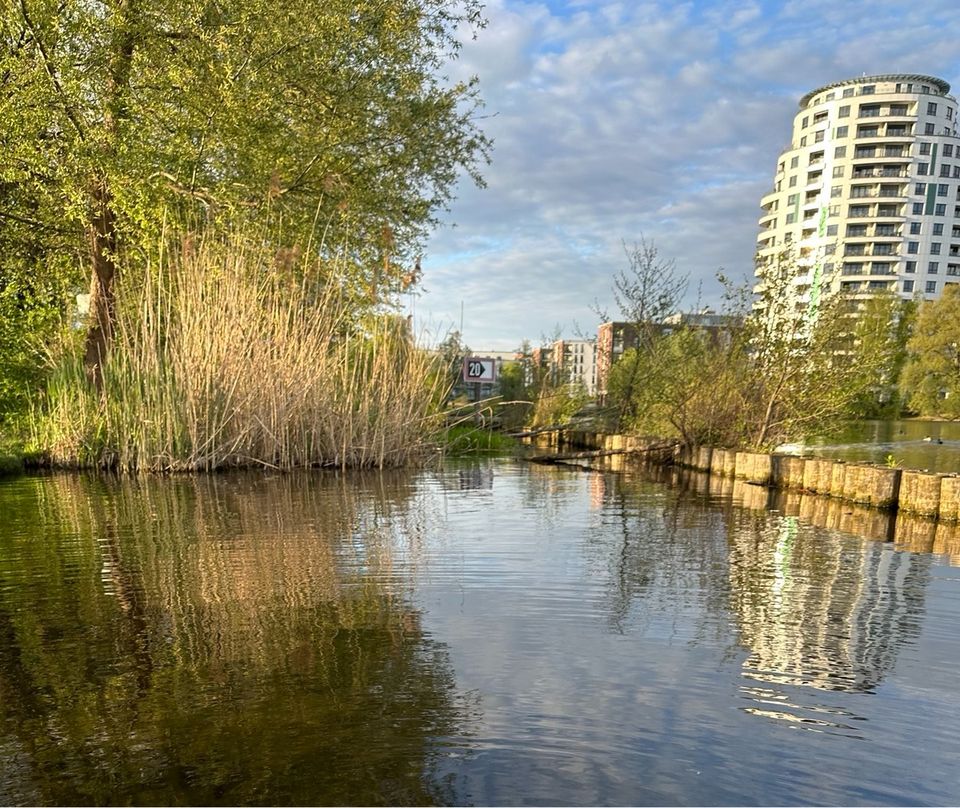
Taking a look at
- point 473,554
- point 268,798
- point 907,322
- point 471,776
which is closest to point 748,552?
point 473,554

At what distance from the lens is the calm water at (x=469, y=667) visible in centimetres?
162

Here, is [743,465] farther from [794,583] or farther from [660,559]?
[794,583]

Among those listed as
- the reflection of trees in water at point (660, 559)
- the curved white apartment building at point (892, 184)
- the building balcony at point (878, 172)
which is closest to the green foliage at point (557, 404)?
the reflection of trees in water at point (660, 559)

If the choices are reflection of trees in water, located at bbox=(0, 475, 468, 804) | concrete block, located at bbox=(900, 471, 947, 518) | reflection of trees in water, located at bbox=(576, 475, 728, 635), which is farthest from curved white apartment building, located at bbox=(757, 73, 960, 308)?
reflection of trees in water, located at bbox=(0, 475, 468, 804)

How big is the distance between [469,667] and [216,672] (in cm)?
85

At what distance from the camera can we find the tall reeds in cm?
752

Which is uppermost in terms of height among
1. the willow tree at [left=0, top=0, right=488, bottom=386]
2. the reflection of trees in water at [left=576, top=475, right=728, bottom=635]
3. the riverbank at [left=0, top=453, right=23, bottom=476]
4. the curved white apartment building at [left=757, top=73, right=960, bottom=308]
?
the curved white apartment building at [left=757, top=73, right=960, bottom=308]

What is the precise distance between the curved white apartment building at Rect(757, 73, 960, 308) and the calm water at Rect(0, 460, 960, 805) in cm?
6246

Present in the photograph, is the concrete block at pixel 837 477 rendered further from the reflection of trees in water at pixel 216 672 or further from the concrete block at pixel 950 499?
the reflection of trees in water at pixel 216 672

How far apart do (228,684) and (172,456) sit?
6.17 metres

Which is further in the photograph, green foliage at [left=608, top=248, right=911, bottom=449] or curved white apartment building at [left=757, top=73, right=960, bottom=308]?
curved white apartment building at [left=757, top=73, right=960, bottom=308]

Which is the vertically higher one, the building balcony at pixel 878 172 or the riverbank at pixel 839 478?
the building balcony at pixel 878 172

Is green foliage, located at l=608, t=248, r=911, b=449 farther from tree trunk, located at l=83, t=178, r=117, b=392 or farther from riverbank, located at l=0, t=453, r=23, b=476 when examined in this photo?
riverbank, located at l=0, t=453, r=23, b=476

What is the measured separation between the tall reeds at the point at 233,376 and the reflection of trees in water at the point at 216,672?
338 centimetres
